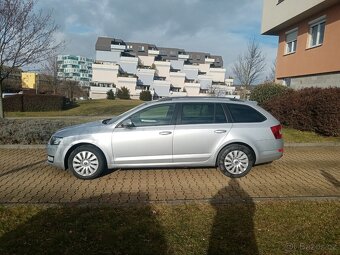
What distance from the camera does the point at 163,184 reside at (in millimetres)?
6047

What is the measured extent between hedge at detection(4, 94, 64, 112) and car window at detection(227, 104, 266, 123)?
22707 mm

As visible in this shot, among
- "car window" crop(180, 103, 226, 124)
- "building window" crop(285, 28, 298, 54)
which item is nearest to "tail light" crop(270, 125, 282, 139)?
"car window" crop(180, 103, 226, 124)

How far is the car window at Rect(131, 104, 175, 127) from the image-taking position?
637cm

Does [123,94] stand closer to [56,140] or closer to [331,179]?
[56,140]

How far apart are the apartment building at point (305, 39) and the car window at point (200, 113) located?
11.1 meters

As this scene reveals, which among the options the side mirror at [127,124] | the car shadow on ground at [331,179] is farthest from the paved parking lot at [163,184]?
the side mirror at [127,124]

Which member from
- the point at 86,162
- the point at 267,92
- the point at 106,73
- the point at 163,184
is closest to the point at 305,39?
the point at 267,92

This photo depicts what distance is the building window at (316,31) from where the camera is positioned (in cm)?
1691

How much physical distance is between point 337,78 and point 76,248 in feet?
50.2

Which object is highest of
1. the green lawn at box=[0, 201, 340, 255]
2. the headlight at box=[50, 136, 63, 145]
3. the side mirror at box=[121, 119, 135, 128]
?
the side mirror at box=[121, 119, 135, 128]

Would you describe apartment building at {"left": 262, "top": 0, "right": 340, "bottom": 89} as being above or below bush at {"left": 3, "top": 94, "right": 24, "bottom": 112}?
above

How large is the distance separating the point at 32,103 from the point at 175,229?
81.0 feet

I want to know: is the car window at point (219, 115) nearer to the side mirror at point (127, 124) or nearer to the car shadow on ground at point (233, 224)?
the car shadow on ground at point (233, 224)

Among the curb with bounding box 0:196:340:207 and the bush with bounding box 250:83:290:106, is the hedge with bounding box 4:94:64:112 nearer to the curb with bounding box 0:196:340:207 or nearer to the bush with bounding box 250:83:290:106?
the bush with bounding box 250:83:290:106
